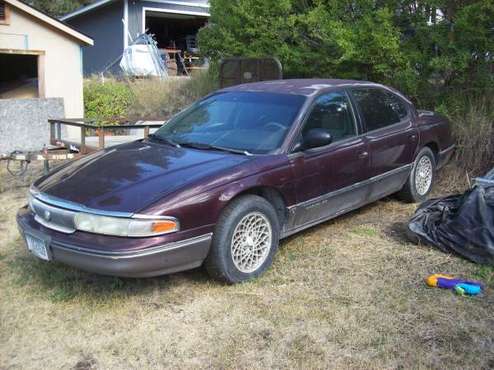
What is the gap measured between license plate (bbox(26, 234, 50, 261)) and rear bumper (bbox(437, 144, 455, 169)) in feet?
15.2

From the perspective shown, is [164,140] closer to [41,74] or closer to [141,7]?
[41,74]

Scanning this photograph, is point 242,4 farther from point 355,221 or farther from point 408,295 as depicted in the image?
point 408,295

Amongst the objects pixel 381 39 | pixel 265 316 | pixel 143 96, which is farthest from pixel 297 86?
pixel 143 96

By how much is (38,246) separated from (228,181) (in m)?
1.46

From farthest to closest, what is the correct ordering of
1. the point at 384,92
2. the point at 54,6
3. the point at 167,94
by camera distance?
the point at 54,6 < the point at 167,94 < the point at 384,92

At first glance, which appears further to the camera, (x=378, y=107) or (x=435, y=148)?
(x=435, y=148)

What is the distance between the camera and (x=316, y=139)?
15.8 ft

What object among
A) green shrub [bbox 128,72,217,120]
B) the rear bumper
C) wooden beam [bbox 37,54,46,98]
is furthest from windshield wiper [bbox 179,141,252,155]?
wooden beam [bbox 37,54,46,98]

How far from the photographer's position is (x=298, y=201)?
16.0 ft

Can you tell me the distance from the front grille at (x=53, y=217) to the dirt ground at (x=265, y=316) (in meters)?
0.56

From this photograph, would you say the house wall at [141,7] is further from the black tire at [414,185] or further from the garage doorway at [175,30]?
→ the black tire at [414,185]

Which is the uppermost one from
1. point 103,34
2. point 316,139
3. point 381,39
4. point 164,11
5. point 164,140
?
point 164,11

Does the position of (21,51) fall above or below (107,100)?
above

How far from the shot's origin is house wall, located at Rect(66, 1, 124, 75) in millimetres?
22500
